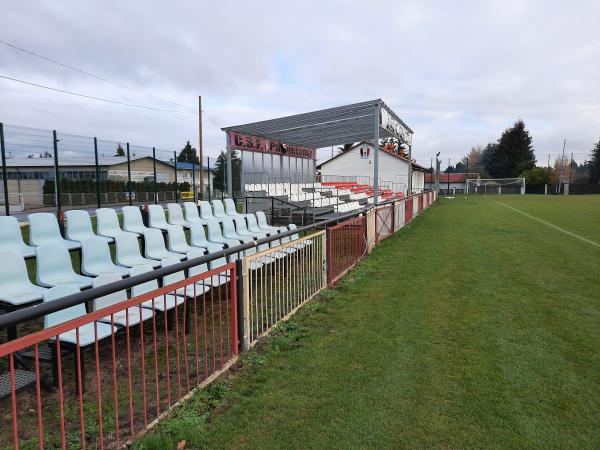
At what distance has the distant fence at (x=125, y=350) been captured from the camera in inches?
91.5

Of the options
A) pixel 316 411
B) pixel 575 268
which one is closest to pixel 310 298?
pixel 316 411

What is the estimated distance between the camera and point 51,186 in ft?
53.0

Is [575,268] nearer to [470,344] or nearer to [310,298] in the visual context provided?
[470,344]

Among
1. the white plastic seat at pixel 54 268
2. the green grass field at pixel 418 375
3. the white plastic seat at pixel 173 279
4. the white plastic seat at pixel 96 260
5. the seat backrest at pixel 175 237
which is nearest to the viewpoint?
the green grass field at pixel 418 375

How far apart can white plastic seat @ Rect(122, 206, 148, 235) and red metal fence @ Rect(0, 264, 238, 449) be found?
4.01 meters

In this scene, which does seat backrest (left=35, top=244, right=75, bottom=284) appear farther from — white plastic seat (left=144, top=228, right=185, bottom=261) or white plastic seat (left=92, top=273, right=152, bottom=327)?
white plastic seat (left=92, top=273, right=152, bottom=327)

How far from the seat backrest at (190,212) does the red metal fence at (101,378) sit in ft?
17.7

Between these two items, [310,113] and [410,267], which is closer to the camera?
[410,267]

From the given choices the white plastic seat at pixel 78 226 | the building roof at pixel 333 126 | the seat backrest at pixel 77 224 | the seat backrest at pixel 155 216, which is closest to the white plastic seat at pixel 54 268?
the white plastic seat at pixel 78 226

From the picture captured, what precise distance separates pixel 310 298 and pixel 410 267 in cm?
311

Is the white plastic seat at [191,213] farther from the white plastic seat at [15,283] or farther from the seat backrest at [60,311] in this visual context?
the seat backrest at [60,311]

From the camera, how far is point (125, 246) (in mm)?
6008

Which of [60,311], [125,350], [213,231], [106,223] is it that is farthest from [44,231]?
[60,311]

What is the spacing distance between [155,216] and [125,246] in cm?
294
